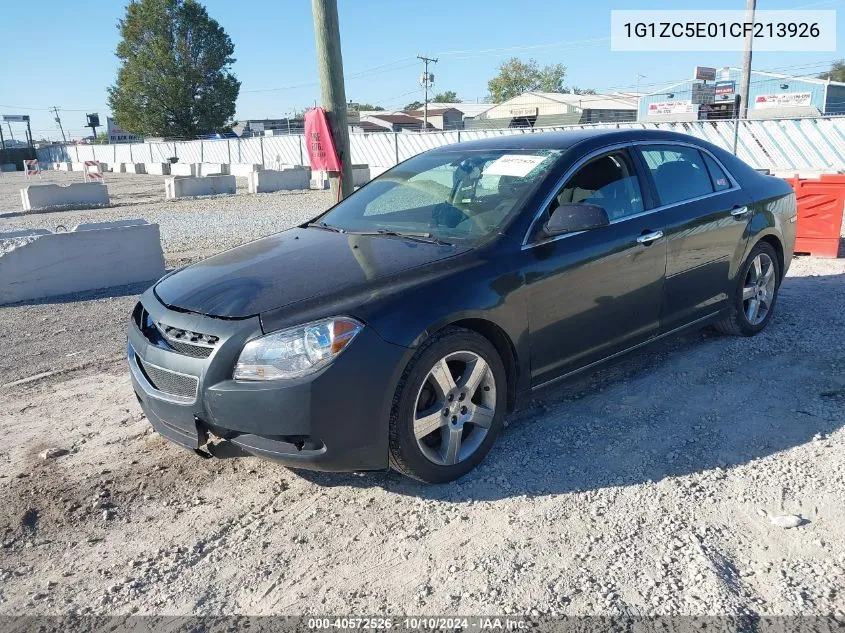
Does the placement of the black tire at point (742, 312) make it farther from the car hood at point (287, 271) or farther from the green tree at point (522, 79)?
the green tree at point (522, 79)

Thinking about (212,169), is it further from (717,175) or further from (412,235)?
(412,235)

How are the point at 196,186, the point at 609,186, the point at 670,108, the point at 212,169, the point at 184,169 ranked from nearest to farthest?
the point at 609,186 → the point at 196,186 → the point at 212,169 → the point at 184,169 → the point at 670,108

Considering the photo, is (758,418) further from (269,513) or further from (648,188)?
(269,513)

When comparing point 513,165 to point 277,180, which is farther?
point 277,180

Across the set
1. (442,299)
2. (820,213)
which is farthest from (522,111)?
(442,299)

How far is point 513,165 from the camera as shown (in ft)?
13.5

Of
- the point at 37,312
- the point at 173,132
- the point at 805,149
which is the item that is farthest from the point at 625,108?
the point at 37,312

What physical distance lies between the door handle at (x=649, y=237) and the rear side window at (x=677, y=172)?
288mm

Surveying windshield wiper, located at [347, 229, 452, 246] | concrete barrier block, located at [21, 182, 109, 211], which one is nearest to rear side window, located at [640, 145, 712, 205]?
windshield wiper, located at [347, 229, 452, 246]

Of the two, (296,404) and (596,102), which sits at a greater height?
(596,102)

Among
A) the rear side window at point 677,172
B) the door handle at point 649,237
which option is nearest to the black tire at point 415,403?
the door handle at point 649,237

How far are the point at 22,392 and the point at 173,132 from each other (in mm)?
62440

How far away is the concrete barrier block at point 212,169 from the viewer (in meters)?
31.2

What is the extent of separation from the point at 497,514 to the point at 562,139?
2407 mm
